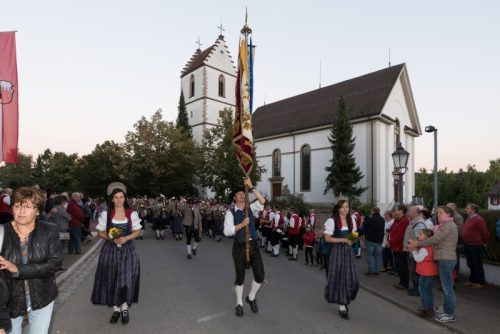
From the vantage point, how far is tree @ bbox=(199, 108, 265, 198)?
26.5m

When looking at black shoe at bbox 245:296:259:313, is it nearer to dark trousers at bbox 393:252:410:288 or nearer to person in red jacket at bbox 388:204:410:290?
person in red jacket at bbox 388:204:410:290

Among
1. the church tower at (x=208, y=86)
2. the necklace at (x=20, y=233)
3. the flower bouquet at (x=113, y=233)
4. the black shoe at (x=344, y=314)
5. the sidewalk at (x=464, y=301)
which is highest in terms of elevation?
the church tower at (x=208, y=86)

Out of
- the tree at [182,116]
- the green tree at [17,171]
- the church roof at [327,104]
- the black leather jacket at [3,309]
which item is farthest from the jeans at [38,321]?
the green tree at [17,171]

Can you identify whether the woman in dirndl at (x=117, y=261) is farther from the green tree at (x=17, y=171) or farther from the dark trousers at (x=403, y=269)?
the green tree at (x=17, y=171)

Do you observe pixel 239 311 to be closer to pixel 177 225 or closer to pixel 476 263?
pixel 476 263

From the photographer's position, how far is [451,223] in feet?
19.5

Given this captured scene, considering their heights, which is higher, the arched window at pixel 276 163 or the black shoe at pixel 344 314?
the arched window at pixel 276 163

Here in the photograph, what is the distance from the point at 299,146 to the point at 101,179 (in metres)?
22.8

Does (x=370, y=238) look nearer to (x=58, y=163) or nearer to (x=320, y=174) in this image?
(x=320, y=174)

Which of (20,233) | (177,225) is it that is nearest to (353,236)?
(20,233)

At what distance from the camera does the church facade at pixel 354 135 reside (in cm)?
3056

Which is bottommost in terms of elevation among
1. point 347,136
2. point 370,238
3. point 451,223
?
point 370,238

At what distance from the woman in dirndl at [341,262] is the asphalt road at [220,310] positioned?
33 cm

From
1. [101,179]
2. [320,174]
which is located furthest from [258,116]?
[101,179]
